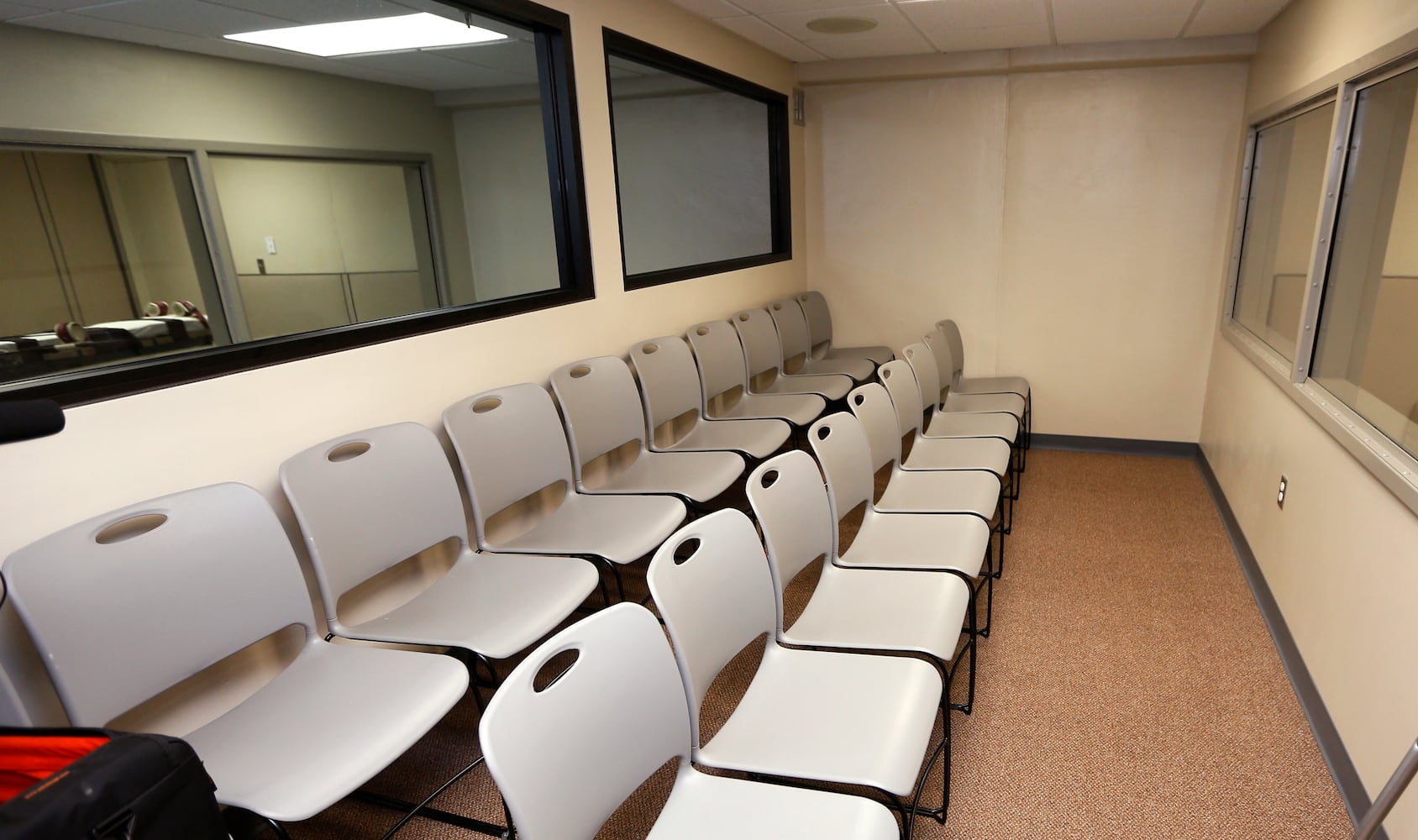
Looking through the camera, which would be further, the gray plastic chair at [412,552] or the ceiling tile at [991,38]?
the ceiling tile at [991,38]

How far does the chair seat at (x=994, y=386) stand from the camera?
14.9ft

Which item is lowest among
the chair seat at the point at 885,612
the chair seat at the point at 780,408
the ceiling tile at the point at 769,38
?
the chair seat at the point at 885,612

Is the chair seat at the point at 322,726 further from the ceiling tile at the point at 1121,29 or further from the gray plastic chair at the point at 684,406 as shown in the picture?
the ceiling tile at the point at 1121,29

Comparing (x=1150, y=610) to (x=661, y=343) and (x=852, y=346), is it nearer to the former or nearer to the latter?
(x=661, y=343)

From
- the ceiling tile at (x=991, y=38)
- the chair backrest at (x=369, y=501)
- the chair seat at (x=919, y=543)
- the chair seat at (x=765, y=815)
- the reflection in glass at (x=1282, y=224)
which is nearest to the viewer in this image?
the chair seat at (x=765, y=815)

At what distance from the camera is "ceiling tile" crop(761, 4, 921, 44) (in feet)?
11.8

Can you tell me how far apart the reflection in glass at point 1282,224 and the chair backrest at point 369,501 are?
10.4ft

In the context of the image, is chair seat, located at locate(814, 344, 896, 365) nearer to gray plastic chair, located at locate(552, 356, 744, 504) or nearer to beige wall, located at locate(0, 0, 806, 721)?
beige wall, located at locate(0, 0, 806, 721)

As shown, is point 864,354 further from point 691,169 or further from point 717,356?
point 691,169

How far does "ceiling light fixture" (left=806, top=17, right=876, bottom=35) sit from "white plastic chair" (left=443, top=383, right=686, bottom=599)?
245 cm

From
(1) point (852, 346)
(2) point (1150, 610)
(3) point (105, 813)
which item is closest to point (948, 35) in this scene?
(1) point (852, 346)

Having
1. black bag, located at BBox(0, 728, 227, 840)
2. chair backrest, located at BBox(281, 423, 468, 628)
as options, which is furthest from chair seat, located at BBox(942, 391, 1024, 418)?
black bag, located at BBox(0, 728, 227, 840)

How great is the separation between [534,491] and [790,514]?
3.23 ft

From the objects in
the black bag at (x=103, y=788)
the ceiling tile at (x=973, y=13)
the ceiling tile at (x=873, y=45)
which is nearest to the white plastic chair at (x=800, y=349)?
the ceiling tile at (x=873, y=45)
